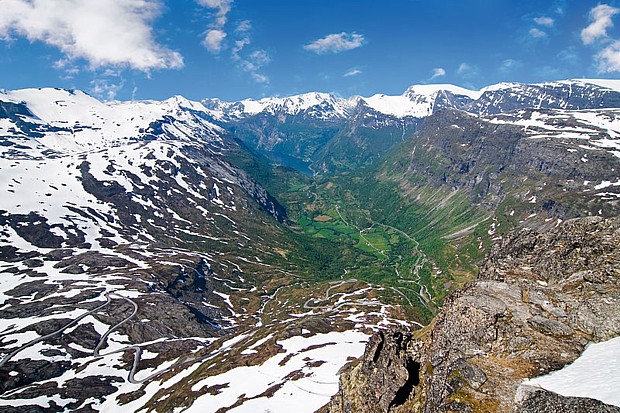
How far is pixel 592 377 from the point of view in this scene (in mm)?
35500

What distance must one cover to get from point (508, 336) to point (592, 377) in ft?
40.2

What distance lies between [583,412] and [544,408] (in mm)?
3497

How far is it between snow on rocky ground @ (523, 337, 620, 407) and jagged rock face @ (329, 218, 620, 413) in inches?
51.2

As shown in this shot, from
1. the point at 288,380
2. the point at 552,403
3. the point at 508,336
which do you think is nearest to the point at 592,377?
the point at 552,403

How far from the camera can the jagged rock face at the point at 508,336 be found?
4203 cm

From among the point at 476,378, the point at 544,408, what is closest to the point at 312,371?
the point at 476,378

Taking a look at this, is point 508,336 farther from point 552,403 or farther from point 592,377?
point 552,403

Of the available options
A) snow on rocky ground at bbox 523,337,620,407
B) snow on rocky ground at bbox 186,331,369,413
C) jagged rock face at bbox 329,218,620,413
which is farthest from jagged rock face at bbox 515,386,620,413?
snow on rocky ground at bbox 186,331,369,413

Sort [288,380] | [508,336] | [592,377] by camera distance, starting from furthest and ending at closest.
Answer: [288,380]
[508,336]
[592,377]

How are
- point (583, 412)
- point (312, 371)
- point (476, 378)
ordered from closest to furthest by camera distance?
point (583, 412) → point (476, 378) → point (312, 371)

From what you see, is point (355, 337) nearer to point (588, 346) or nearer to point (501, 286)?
point (501, 286)

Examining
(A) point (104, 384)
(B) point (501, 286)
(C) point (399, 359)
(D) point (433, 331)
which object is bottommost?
(A) point (104, 384)

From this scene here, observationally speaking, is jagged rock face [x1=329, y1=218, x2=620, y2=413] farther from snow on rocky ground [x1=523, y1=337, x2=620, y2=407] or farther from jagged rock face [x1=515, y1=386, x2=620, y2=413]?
snow on rocky ground [x1=523, y1=337, x2=620, y2=407]

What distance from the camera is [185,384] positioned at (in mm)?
147375
